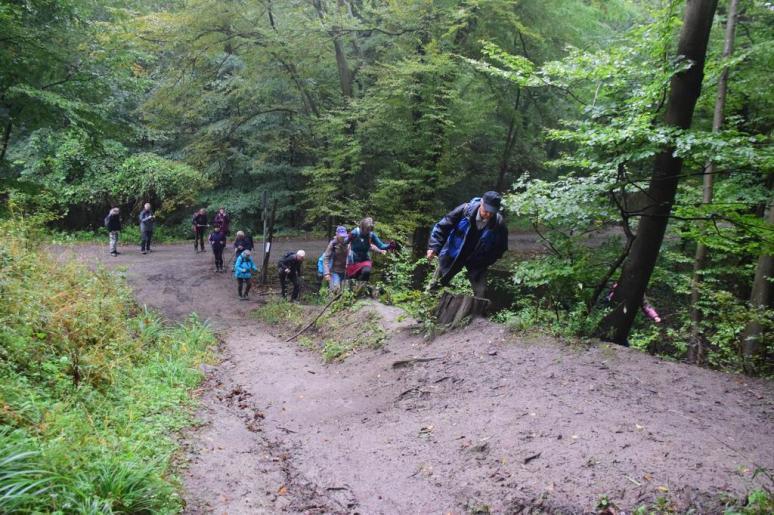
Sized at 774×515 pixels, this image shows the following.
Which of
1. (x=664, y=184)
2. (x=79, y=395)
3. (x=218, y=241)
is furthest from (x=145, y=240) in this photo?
(x=664, y=184)

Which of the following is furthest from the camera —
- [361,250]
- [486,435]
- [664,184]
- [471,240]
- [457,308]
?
[361,250]

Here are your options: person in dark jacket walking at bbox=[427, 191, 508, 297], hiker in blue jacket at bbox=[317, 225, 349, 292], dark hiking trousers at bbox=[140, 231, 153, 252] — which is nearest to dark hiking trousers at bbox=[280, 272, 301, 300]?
hiker in blue jacket at bbox=[317, 225, 349, 292]

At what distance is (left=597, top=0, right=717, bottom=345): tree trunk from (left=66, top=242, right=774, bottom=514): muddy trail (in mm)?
860

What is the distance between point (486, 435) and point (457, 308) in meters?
2.98

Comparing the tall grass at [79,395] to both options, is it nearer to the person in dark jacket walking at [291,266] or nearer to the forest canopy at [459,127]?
the forest canopy at [459,127]

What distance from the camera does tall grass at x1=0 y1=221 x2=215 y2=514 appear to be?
3.15 m

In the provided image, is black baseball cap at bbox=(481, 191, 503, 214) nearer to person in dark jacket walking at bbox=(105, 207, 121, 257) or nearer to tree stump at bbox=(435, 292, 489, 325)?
tree stump at bbox=(435, 292, 489, 325)

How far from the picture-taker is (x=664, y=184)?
628 centimetres

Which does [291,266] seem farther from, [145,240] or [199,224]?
[145,240]

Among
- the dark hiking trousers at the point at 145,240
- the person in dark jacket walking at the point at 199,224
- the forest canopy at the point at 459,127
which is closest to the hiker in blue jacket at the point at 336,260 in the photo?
the forest canopy at the point at 459,127

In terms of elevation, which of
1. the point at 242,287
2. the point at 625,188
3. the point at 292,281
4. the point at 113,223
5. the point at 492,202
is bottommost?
the point at 242,287

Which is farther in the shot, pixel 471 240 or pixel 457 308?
pixel 457 308

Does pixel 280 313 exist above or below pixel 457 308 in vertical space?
below

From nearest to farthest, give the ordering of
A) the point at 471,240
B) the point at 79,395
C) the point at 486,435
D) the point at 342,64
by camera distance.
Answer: the point at 486,435
the point at 79,395
the point at 471,240
the point at 342,64
